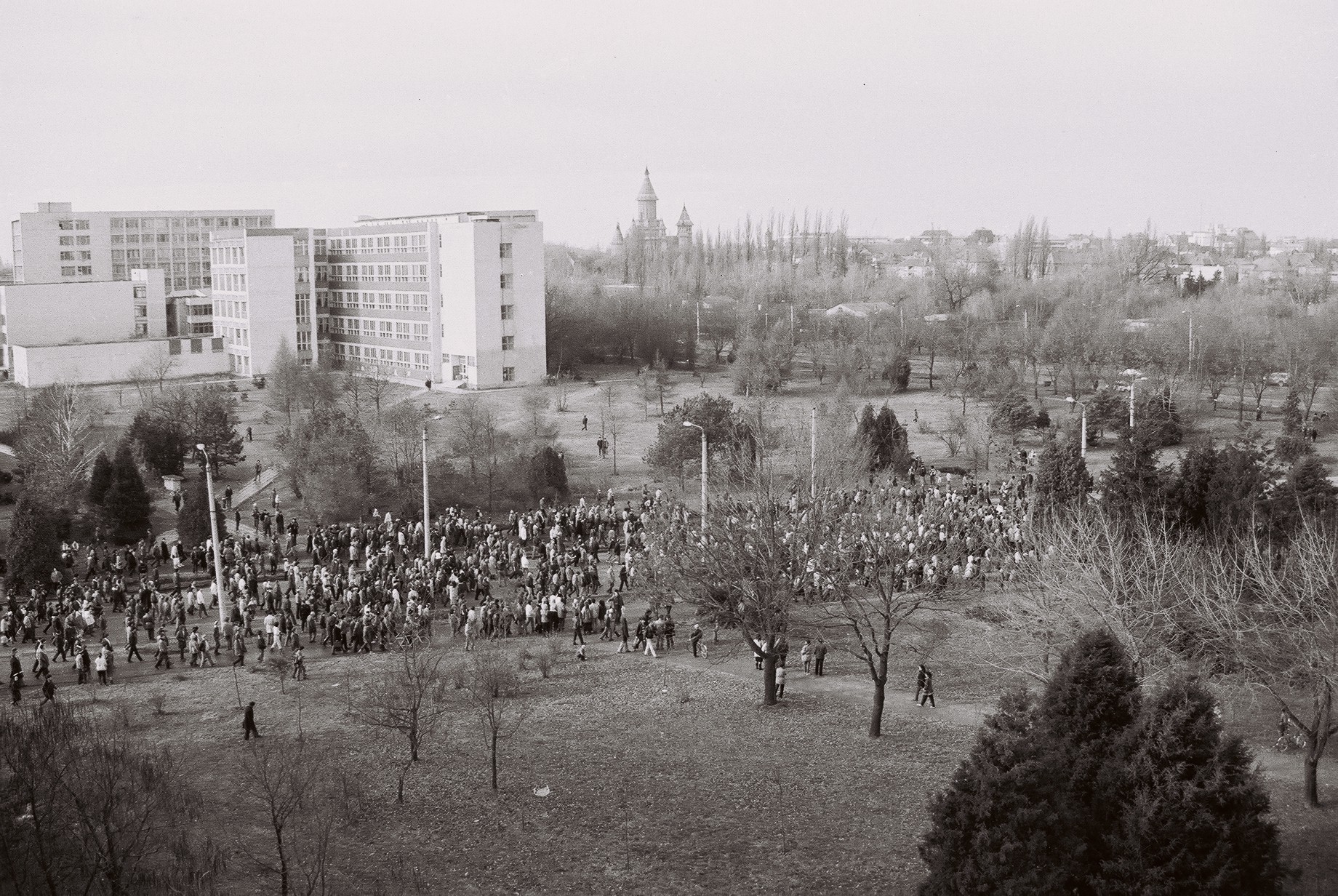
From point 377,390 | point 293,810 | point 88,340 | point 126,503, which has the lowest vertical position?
point 293,810

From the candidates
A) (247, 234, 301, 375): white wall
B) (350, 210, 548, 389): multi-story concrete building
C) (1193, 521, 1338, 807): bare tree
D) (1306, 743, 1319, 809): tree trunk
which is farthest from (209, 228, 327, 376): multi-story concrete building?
(1306, 743, 1319, 809): tree trunk

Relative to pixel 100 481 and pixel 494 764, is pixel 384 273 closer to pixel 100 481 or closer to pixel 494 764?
pixel 100 481

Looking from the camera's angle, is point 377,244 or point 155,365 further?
point 377,244

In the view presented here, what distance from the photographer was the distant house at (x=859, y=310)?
84312 millimetres

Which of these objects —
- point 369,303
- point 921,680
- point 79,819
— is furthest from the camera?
point 369,303

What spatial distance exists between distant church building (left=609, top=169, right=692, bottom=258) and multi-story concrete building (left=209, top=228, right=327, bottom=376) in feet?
186

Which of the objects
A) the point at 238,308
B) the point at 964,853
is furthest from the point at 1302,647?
the point at 238,308

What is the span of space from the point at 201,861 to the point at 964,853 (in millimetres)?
8071

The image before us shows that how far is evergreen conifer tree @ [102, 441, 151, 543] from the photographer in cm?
2989

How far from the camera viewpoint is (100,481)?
30.4m

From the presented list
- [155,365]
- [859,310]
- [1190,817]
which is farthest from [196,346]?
[1190,817]

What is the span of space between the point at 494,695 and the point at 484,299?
47.0m

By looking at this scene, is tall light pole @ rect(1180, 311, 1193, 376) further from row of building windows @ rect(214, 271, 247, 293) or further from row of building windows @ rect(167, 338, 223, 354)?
row of building windows @ rect(167, 338, 223, 354)

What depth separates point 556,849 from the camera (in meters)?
13.9
